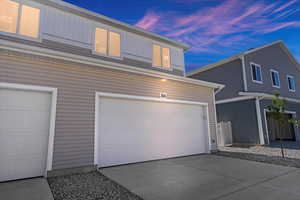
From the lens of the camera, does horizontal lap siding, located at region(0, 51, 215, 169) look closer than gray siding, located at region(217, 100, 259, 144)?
Yes

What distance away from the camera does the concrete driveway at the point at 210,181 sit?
2.88 metres

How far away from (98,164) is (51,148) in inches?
56.6

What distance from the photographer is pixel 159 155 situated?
20.0ft

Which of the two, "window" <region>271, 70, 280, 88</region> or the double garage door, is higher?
"window" <region>271, 70, 280, 88</region>

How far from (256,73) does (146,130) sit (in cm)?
1014

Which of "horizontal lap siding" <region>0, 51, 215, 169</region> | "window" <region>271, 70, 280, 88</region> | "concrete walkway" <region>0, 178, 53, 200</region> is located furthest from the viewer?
Answer: "window" <region>271, 70, 280, 88</region>

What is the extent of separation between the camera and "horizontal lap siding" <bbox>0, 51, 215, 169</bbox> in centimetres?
407

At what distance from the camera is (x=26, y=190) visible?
318cm

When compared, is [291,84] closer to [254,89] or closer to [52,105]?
[254,89]

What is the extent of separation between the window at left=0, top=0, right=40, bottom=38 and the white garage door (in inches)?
98.7

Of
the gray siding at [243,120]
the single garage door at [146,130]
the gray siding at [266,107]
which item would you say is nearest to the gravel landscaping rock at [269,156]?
the single garage door at [146,130]

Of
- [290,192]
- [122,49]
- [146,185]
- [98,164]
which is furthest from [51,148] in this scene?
[290,192]

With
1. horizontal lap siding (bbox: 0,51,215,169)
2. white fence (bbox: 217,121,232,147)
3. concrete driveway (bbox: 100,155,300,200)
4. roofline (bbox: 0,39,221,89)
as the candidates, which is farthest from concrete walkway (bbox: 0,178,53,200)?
white fence (bbox: 217,121,232,147)

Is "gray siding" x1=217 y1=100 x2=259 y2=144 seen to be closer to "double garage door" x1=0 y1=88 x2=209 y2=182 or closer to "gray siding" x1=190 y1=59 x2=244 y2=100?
"gray siding" x1=190 y1=59 x2=244 y2=100
